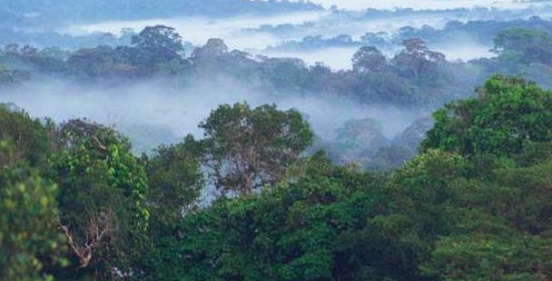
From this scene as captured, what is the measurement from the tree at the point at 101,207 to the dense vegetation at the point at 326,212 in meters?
0.02

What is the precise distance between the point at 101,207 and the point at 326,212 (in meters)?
3.48

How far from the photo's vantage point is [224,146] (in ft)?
70.6

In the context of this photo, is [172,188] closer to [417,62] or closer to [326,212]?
[326,212]

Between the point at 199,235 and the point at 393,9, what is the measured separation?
125788mm

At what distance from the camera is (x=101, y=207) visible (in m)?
15.8

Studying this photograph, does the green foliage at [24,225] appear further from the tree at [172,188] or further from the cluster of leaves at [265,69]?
the cluster of leaves at [265,69]

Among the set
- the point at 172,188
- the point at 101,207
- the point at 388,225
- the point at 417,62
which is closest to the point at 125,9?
the point at 417,62

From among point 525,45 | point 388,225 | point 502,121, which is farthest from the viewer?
point 525,45

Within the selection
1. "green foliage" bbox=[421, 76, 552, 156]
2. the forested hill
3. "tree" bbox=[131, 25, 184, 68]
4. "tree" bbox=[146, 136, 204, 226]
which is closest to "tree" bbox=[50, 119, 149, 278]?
"tree" bbox=[146, 136, 204, 226]

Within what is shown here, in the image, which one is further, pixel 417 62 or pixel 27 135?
pixel 417 62

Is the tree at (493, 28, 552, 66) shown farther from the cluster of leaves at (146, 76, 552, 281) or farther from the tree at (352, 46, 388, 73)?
the cluster of leaves at (146, 76, 552, 281)

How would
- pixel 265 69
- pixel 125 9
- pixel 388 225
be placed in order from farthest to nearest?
pixel 125 9 → pixel 265 69 → pixel 388 225

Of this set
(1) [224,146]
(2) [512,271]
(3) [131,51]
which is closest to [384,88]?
(3) [131,51]

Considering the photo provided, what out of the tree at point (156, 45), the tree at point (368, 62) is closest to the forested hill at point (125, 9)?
the tree at point (156, 45)
